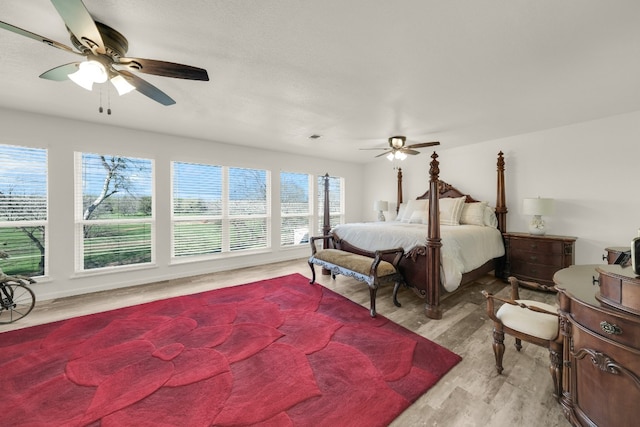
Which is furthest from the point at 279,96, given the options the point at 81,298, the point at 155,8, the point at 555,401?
the point at 81,298

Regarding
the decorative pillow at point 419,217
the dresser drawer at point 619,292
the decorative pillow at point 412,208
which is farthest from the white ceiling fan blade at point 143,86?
the decorative pillow at point 412,208

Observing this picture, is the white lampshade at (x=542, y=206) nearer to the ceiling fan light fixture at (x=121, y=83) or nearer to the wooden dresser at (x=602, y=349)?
the wooden dresser at (x=602, y=349)

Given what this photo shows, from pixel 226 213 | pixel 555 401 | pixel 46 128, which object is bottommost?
pixel 555 401

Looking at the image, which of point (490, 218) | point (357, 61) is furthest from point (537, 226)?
point (357, 61)

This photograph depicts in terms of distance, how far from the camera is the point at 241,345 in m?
2.13

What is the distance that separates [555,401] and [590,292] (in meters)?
0.86

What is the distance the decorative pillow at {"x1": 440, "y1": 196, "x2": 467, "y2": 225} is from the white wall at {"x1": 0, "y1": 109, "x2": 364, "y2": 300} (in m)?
3.56

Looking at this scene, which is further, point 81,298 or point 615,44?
point 81,298

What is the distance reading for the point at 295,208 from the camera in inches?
221

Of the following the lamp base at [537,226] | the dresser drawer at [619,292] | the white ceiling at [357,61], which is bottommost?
the dresser drawer at [619,292]

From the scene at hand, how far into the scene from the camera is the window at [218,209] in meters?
4.22

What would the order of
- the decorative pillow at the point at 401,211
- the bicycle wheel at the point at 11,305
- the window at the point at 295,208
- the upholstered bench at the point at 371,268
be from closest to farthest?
the bicycle wheel at the point at 11,305 → the upholstered bench at the point at 371,268 → the decorative pillow at the point at 401,211 → the window at the point at 295,208

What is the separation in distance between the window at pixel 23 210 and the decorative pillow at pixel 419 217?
5637 millimetres

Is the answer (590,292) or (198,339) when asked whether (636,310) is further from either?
(198,339)
